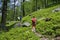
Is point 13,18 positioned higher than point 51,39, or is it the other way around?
point 51,39

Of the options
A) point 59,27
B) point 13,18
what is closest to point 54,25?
point 59,27

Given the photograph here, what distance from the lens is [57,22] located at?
19906 mm

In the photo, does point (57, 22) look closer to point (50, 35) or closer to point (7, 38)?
point (50, 35)

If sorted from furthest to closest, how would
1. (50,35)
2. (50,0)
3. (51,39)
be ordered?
(50,0) < (50,35) < (51,39)

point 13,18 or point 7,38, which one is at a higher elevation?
point 7,38

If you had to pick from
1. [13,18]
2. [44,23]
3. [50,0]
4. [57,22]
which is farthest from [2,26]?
[13,18]

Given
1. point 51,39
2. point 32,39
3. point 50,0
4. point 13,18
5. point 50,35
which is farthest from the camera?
point 13,18

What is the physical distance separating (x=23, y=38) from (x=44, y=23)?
5.90 meters

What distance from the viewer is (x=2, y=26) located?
63.9ft

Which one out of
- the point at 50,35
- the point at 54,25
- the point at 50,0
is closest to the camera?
the point at 50,35

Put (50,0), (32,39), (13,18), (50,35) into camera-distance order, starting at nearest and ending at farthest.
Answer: (32,39)
(50,35)
(50,0)
(13,18)

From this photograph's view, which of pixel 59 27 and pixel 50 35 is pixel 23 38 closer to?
pixel 50 35

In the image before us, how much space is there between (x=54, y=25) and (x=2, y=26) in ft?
16.1

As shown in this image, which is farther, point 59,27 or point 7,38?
point 59,27
